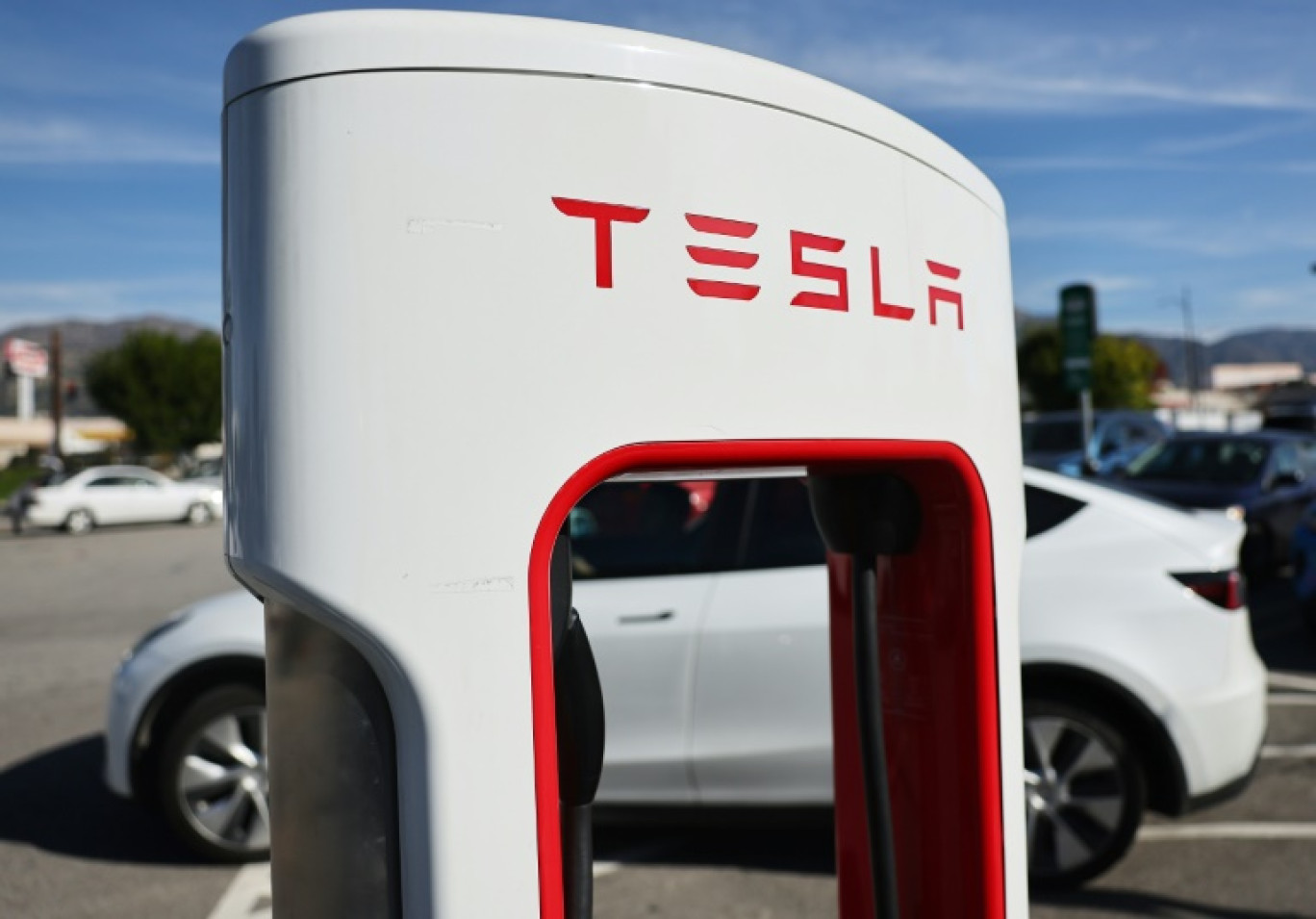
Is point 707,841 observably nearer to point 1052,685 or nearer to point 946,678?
point 1052,685

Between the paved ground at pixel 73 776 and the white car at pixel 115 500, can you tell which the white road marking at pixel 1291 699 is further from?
the white car at pixel 115 500

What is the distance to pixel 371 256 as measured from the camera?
3.50 feet

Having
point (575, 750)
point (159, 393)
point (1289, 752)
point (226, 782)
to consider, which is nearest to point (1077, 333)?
point (1289, 752)

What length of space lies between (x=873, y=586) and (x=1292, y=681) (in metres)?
6.36

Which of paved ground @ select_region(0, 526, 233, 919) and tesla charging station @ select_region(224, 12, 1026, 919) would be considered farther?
paved ground @ select_region(0, 526, 233, 919)

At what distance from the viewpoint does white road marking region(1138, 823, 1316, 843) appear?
4621mm

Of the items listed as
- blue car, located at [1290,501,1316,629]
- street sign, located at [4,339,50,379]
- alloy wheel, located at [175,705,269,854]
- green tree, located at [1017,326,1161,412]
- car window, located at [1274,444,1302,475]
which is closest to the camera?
alloy wheel, located at [175,705,269,854]

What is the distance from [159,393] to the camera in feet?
188

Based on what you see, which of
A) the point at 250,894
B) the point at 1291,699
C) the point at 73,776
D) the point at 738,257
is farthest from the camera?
the point at 1291,699

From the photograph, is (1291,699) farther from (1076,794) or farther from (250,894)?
(250,894)

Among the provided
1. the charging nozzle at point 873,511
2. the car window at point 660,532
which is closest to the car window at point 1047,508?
the car window at point 660,532

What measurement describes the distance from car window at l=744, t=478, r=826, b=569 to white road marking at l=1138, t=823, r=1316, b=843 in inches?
63.5

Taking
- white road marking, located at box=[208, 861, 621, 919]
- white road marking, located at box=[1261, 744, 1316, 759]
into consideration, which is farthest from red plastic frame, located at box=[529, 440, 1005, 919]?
white road marking, located at box=[1261, 744, 1316, 759]

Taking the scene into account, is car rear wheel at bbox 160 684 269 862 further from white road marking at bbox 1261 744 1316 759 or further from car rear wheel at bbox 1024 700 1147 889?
white road marking at bbox 1261 744 1316 759
